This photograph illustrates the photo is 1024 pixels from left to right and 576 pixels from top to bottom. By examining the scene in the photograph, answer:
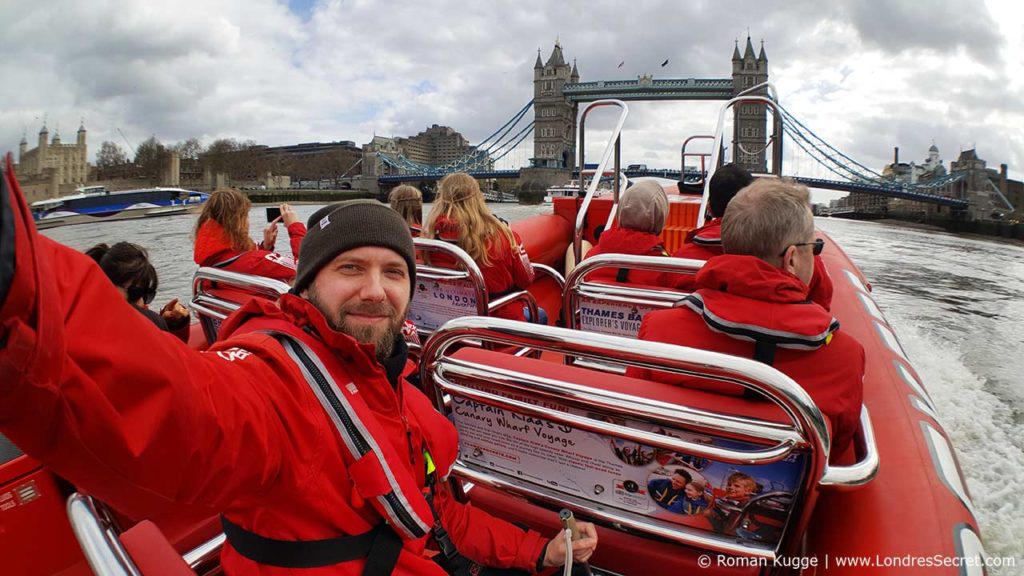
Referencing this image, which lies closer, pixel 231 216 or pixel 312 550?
pixel 312 550

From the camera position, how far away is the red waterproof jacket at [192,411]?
449 millimetres

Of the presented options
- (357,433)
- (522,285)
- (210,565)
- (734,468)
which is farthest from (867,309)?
(210,565)

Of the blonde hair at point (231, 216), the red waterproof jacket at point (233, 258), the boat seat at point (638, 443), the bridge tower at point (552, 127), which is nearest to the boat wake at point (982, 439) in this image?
the boat seat at point (638, 443)

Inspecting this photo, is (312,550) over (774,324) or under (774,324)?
under

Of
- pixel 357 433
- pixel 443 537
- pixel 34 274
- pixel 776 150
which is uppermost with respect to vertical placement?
pixel 776 150

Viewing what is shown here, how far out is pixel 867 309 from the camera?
249 cm

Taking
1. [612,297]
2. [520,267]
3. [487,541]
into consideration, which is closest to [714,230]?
[612,297]

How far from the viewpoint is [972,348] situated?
500cm

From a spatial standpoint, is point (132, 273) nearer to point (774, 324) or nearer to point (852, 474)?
point (774, 324)

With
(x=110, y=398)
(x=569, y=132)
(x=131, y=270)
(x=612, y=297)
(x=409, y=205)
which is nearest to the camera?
(x=110, y=398)

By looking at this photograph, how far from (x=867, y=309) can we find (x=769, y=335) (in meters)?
1.69

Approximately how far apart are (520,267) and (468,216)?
0.39m

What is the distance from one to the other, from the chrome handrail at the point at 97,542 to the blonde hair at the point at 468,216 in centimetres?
205

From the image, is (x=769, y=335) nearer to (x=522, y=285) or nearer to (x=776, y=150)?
(x=522, y=285)
